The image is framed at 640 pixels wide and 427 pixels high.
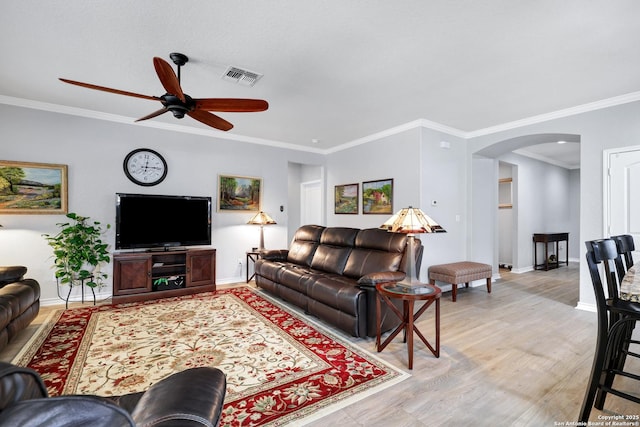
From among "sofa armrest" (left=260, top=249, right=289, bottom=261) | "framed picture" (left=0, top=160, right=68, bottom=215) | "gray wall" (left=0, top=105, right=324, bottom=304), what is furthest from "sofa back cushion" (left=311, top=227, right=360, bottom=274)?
"framed picture" (left=0, top=160, right=68, bottom=215)

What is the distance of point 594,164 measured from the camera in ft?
12.6

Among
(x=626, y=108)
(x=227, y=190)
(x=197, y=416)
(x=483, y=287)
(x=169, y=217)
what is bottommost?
(x=483, y=287)

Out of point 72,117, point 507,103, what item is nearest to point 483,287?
point 507,103

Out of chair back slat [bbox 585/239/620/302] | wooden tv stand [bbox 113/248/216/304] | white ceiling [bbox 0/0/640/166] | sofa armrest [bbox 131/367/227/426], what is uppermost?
white ceiling [bbox 0/0/640/166]

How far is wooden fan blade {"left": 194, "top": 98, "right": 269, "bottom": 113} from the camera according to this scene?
2568 mm

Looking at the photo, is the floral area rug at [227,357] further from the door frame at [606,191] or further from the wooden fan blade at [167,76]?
the door frame at [606,191]

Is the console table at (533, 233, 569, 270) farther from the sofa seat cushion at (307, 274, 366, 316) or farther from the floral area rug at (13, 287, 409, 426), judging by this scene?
the floral area rug at (13, 287, 409, 426)

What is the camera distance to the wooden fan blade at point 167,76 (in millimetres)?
2013

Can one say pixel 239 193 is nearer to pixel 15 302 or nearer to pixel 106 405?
pixel 15 302

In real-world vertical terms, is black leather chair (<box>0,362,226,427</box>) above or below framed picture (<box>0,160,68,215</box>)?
below

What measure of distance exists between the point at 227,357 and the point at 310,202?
17.6 feet

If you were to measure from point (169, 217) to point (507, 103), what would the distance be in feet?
16.2

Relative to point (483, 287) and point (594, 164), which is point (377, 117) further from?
point (483, 287)

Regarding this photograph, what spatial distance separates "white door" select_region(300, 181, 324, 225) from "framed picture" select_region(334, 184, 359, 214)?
1.14 metres
